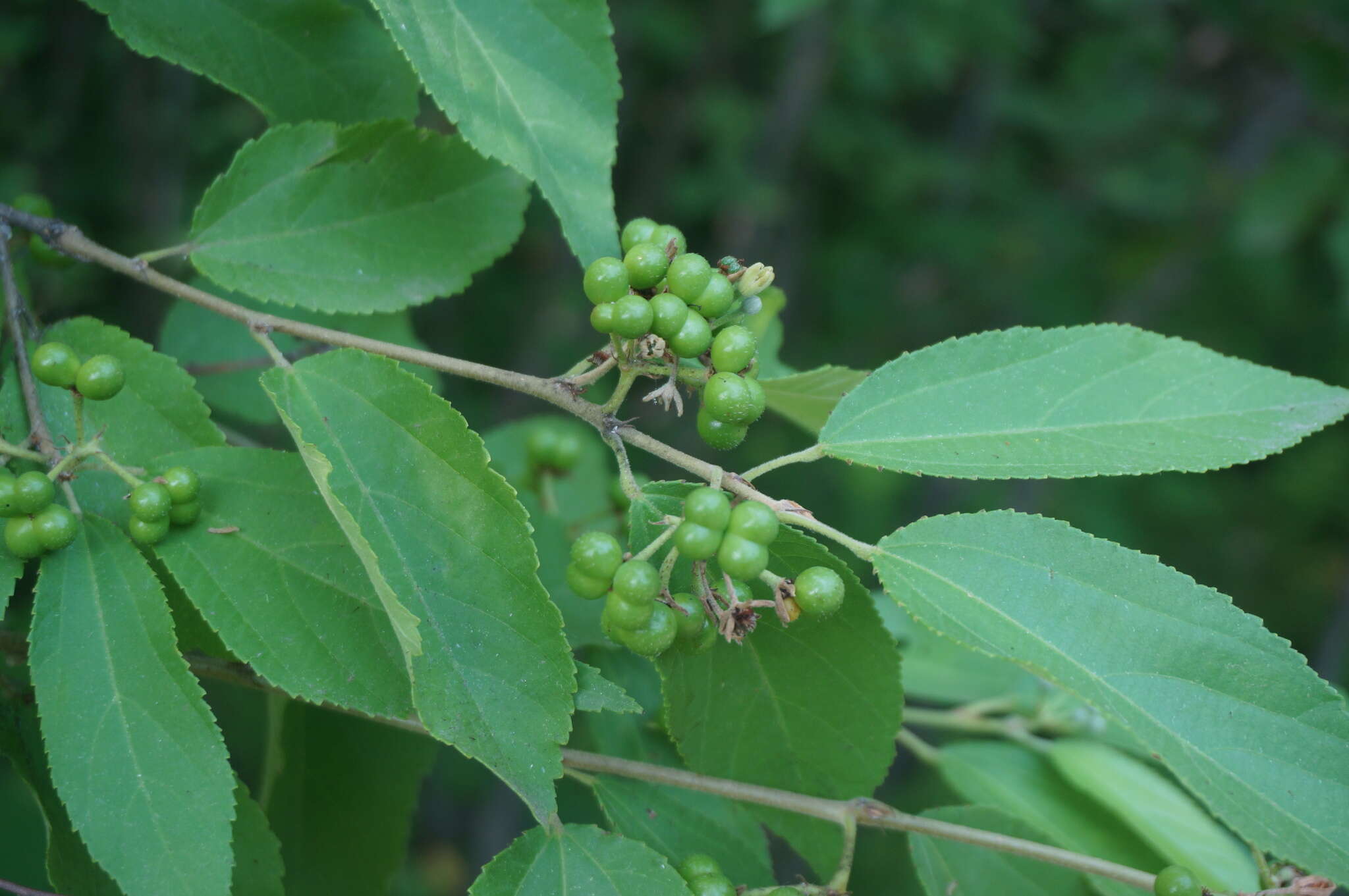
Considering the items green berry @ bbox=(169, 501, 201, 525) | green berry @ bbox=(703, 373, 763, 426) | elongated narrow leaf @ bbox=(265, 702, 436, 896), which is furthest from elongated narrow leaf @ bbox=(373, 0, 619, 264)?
elongated narrow leaf @ bbox=(265, 702, 436, 896)

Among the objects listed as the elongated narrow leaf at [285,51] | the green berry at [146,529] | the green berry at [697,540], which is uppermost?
the elongated narrow leaf at [285,51]

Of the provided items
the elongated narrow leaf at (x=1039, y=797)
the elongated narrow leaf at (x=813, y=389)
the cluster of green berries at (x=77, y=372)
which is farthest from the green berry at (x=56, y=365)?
the elongated narrow leaf at (x=1039, y=797)

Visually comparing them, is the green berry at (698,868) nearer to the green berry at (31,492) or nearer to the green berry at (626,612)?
the green berry at (626,612)

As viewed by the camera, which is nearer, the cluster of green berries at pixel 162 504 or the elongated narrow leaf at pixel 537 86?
the cluster of green berries at pixel 162 504

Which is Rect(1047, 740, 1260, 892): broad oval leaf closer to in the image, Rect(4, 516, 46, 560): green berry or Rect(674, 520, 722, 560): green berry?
Rect(674, 520, 722, 560): green berry

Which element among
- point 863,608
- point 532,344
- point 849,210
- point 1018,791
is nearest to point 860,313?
point 849,210

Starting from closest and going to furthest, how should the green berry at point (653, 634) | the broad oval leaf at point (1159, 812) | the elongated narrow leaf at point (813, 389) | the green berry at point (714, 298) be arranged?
the green berry at point (653, 634)
the green berry at point (714, 298)
the elongated narrow leaf at point (813, 389)
the broad oval leaf at point (1159, 812)
